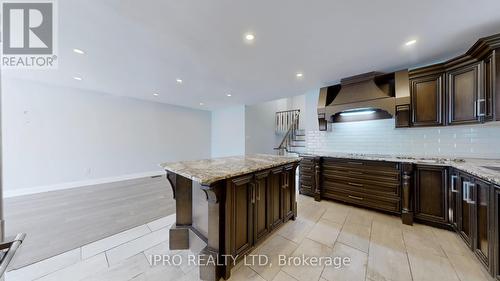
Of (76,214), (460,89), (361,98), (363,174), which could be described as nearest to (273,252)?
(363,174)

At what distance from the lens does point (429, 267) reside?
1.80 metres

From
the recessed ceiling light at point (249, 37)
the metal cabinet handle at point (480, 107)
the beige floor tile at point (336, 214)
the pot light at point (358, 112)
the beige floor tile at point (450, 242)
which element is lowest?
the beige floor tile at point (450, 242)

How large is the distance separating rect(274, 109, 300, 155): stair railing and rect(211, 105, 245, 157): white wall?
159cm

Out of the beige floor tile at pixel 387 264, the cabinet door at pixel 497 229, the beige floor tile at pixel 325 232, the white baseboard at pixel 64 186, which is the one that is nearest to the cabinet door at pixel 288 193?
the beige floor tile at pixel 325 232

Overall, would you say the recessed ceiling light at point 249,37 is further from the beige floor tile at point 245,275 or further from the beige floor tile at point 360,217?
the beige floor tile at point 360,217

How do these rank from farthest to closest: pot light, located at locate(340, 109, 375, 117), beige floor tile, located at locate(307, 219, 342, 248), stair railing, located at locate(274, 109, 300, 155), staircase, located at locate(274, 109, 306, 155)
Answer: stair railing, located at locate(274, 109, 300, 155), staircase, located at locate(274, 109, 306, 155), pot light, located at locate(340, 109, 375, 117), beige floor tile, located at locate(307, 219, 342, 248)

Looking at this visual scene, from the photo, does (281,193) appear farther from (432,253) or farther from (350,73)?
(350,73)

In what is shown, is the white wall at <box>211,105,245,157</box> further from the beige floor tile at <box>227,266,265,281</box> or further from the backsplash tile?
the beige floor tile at <box>227,266,265,281</box>

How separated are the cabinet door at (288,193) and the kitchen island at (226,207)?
0.01 metres

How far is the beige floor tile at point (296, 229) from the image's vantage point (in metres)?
2.35

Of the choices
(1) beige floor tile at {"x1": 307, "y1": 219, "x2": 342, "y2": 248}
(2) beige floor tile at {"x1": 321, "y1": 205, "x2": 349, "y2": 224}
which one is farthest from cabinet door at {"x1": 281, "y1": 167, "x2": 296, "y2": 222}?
(2) beige floor tile at {"x1": 321, "y1": 205, "x2": 349, "y2": 224}

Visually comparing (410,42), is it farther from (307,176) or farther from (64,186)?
(64,186)

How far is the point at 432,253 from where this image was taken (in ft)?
6.55

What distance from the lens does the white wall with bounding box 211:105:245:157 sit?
665 centimetres
